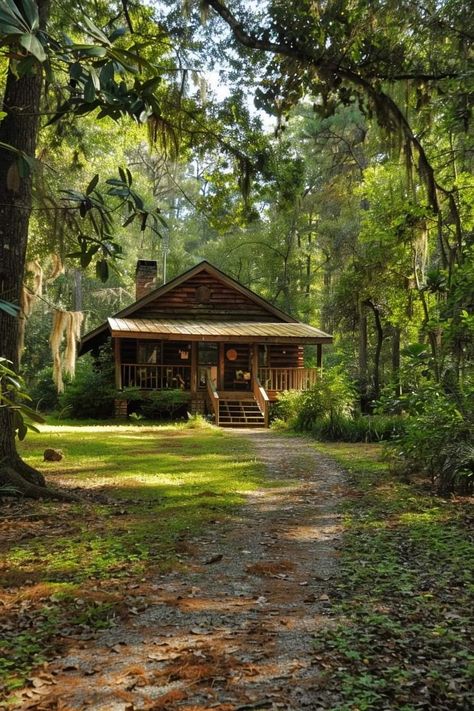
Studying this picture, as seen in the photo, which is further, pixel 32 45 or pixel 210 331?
pixel 210 331

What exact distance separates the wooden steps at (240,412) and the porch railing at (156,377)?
204 cm

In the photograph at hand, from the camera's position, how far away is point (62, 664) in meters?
3.09

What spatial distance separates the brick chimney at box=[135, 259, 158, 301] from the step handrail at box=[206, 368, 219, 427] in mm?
5377

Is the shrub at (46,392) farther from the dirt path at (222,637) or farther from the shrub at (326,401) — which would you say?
the dirt path at (222,637)

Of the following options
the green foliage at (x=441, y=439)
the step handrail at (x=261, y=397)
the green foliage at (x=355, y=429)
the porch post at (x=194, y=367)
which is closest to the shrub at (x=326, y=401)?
the green foliage at (x=355, y=429)

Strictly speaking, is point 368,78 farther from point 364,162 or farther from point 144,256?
point 144,256

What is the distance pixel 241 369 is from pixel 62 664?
21.8m

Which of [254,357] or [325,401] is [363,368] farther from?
[325,401]

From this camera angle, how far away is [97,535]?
219 inches

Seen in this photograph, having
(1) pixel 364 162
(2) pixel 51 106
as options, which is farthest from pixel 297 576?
(1) pixel 364 162

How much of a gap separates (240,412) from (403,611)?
16748 mm

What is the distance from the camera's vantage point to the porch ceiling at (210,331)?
20.5m

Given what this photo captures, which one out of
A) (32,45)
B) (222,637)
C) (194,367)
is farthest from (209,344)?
(32,45)

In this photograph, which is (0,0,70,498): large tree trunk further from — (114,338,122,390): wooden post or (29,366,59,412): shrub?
(29,366,59,412): shrub
